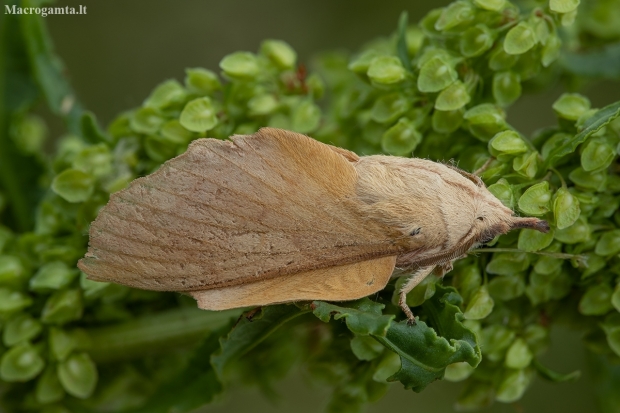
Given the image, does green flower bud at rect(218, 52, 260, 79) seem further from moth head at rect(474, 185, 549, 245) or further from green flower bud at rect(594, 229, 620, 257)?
green flower bud at rect(594, 229, 620, 257)

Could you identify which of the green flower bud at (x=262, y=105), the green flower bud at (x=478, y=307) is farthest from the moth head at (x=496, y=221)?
the green flower bud at (x=262, y=105)

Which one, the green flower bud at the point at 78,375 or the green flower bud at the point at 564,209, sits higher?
the green flower bud at the point at 564,209

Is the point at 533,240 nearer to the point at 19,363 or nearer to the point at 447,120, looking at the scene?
the point at 447,120

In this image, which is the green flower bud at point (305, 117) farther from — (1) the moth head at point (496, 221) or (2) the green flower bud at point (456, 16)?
(1) the moth head at point (496, 221)

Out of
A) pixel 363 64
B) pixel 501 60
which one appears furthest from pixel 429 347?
pixel 363 64

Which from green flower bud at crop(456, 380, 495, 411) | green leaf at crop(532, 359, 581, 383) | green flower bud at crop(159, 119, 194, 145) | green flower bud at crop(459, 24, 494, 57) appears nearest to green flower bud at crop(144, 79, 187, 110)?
green flower bud at crop(159, 119, 194, 145)

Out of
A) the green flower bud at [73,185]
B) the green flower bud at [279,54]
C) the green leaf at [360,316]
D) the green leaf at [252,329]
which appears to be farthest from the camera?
the green flower bud at [279,54]
